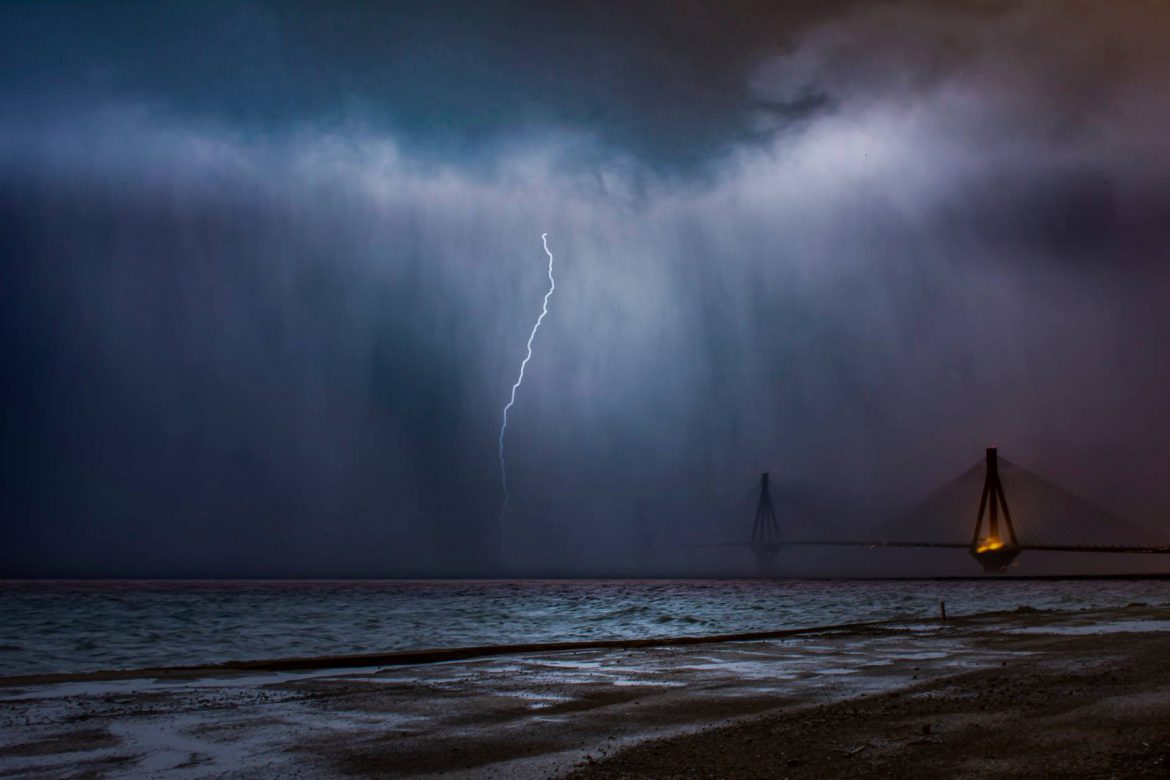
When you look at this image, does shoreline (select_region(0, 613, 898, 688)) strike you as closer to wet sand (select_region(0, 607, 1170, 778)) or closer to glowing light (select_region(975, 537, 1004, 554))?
wet sand (select_region(0, 607, 1170, 778))

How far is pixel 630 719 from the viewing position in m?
9.91

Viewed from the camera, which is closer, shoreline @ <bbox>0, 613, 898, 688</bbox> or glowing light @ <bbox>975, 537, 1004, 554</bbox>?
shoreline @ <bbox>0, 613, 898, 688</bbox>

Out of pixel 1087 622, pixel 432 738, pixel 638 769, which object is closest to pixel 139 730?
pixel 432 738

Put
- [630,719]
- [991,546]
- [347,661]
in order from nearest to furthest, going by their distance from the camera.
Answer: [630,719] < [347,661] < [991,546]

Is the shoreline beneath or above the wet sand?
beneath

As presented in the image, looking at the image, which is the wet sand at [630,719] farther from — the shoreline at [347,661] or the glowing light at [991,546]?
the glowing light at [991,546]

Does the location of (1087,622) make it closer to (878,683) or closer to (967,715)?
(878,683)

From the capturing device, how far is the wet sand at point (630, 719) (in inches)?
291

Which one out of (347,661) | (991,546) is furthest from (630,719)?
(991,546)

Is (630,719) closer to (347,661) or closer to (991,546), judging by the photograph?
(347,661)

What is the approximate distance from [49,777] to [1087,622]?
27611mm

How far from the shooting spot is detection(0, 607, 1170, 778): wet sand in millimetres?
7387

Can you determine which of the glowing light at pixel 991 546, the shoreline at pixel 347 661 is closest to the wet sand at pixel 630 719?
the shoreline at pixel 347 661

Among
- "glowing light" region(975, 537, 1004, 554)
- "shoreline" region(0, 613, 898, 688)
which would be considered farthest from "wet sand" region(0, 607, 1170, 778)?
"glowing light" region(975, 537, 1004, 554)
